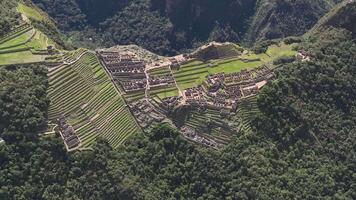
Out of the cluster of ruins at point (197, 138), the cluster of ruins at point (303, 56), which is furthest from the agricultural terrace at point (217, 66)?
the cluster of ruins at point (197, 138)

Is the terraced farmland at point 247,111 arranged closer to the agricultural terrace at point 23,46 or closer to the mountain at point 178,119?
the mountain at point 178,119

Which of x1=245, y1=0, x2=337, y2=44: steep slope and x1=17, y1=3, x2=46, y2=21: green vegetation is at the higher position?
x1=17, y1=3, x2=46, y2=21: green vegetation

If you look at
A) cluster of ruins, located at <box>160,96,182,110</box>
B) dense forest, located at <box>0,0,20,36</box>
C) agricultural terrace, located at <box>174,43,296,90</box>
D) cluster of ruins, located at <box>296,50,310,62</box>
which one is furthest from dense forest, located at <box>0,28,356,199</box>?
dense forest, located at <box>0,0,20,36</box>

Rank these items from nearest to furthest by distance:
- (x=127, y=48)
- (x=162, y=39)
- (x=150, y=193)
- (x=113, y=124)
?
(x=150, y=193)
(x=113, y=124)
(x=127, y=48)
(x=162, y=39)

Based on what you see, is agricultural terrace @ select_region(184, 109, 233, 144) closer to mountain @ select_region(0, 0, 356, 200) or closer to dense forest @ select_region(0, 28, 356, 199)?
mountain @ select_region(0, 0, 356, 200)

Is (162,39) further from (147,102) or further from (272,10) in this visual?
(147,102)

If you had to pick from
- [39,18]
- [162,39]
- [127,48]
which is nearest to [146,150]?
[127,48]
